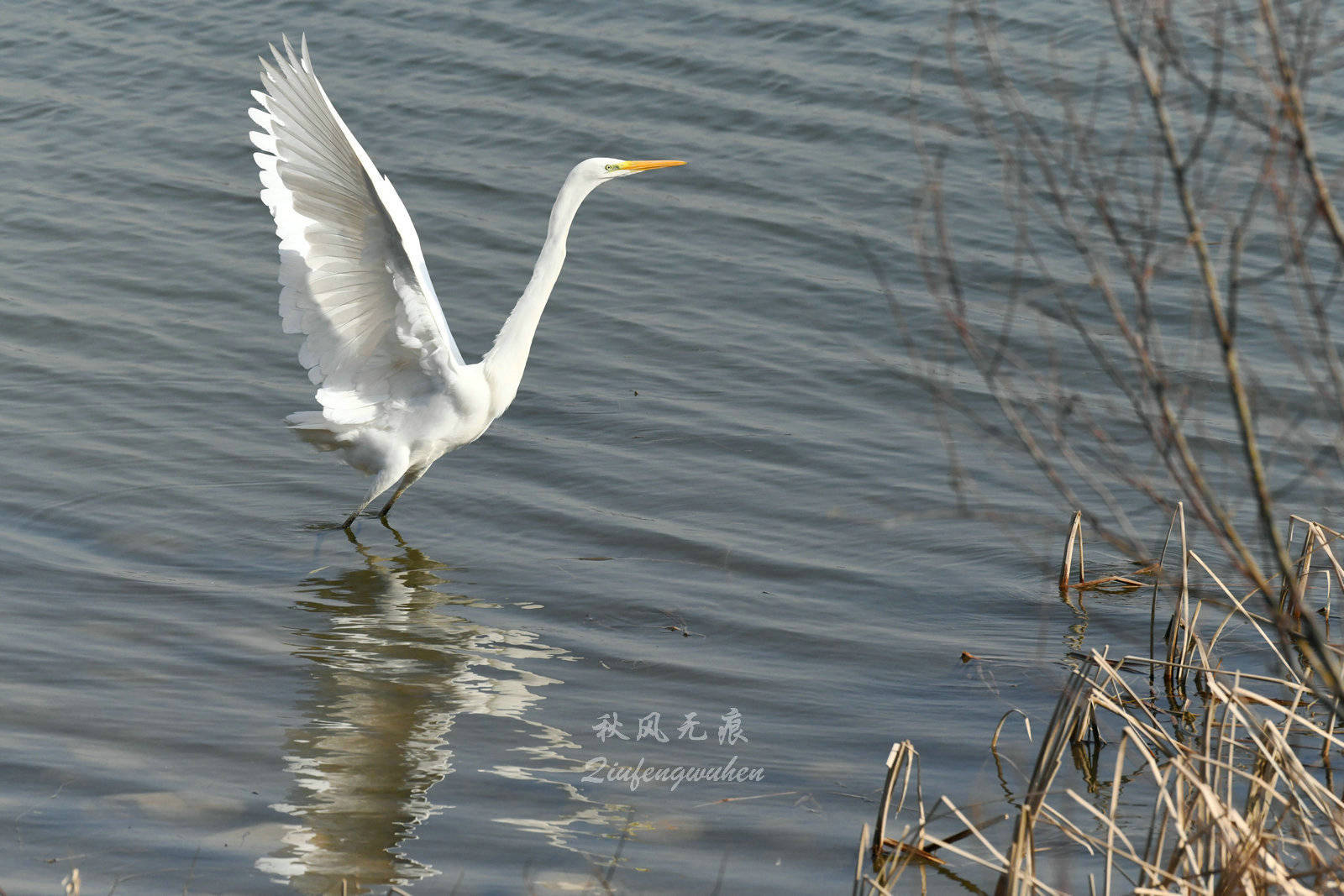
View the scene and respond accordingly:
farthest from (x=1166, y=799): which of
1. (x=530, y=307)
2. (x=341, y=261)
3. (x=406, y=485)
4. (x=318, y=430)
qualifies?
(x=406, y=485)

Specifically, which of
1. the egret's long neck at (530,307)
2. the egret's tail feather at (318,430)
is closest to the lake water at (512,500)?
the egret's tail feather at (318,430)

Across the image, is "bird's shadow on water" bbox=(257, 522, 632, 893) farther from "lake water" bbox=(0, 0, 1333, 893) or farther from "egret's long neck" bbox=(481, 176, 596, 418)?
"egret's long neck" bbox=(481, 176, 596, 418)

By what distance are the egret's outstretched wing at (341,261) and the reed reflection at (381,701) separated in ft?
2.39

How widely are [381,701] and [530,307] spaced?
6.45 feet

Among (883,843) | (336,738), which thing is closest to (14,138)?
(336,738)

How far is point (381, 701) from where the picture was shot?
4.38m

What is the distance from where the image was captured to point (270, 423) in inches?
273

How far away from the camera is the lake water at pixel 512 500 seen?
3727mm

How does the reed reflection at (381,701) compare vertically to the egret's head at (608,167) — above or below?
below

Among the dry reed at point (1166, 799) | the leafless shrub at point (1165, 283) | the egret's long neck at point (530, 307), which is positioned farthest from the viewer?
the egret's long neck at point (530, 307)

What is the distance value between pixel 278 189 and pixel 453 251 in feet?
11.9

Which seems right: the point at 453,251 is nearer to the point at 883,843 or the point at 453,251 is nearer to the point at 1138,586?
the point at 1138,586

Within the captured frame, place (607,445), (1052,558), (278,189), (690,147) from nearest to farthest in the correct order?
(278,189) < (1052,558) < (607,445) < (690,147)

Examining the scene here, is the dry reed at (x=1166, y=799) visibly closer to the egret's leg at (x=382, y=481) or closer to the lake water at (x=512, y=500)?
the lake water at (x=512, y=500)
